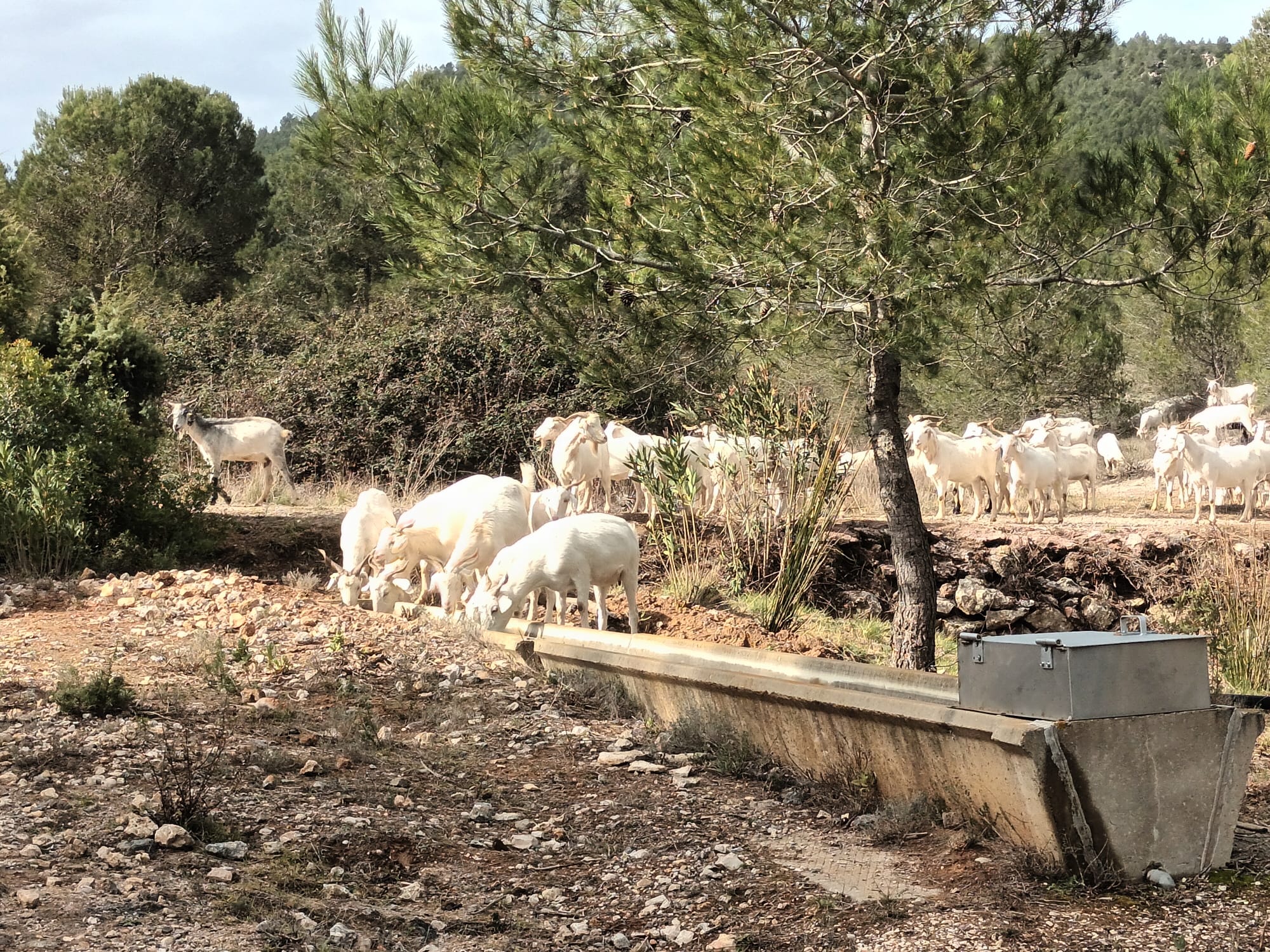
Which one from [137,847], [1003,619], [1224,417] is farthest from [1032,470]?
[137,847]

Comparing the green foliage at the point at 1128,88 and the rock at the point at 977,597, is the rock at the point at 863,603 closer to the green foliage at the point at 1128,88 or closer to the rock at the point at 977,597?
the rock at the point at 977,597

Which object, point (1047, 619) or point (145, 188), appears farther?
point (145, 188)

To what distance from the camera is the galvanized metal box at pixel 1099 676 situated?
514 cm

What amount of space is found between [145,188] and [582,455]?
29.9m

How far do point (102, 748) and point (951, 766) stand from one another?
409 centimetres

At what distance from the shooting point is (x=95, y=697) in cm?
668

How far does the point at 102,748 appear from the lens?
6184 millimetres

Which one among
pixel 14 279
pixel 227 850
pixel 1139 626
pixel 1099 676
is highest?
pixel 14 279

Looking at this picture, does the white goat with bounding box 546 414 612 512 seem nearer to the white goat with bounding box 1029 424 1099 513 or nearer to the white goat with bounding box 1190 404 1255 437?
the white goat with bounding box 1029 424 1099 513

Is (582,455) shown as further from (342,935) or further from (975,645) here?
(342,935)

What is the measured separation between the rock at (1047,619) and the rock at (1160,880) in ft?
30.6

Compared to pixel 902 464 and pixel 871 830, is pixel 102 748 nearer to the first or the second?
pixel 871 830

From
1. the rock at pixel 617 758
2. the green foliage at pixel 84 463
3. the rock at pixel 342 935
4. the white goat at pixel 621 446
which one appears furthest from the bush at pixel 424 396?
the rock at pixel 342 935

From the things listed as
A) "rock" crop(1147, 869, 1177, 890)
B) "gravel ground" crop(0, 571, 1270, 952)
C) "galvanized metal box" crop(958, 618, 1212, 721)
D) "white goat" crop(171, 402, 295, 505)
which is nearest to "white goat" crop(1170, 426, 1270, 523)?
"gravel ground" crop(0, 571, 1270, 952)
